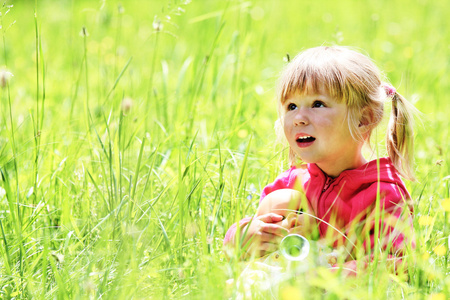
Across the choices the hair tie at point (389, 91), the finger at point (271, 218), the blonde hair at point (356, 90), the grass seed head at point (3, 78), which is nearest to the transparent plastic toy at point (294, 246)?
the finger at point (271, 218)

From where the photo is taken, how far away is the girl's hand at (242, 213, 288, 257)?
6.48 ft

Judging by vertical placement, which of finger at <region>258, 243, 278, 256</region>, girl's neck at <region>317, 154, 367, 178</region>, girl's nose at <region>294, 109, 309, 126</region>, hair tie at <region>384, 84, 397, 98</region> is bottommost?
finger at <region>258, 243, 278, 256</region>

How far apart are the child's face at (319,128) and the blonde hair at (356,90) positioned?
0.02 metres

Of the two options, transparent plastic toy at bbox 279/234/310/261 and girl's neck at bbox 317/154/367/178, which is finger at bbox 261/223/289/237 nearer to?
transparent plastic toy at bbox 279/234/310/261

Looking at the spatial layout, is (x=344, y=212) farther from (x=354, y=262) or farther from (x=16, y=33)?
→ (x=16, y=33)

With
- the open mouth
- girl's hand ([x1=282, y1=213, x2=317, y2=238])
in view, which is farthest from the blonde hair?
girl's hand ([x1=282, y1=213, x2=317, y2=238])

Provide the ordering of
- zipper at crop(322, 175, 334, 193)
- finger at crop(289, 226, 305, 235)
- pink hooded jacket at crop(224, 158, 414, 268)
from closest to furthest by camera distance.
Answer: pink hooded jacket at crop(224, 158, 414, 268) → finger at crop(289, 226, 305, 235) → zipper at crop(322, 175, 334, 193)

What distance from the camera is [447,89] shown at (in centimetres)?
417

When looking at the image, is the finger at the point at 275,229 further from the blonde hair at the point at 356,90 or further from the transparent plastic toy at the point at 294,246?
the blonde hair at the point at 356,90

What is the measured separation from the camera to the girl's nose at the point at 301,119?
200cm

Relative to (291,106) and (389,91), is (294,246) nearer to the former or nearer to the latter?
(291,106)

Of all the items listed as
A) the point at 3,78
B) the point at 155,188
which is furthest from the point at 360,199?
the point at 3,78

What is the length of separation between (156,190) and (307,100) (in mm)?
719

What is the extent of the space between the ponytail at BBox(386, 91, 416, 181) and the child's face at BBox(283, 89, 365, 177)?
0.14m
